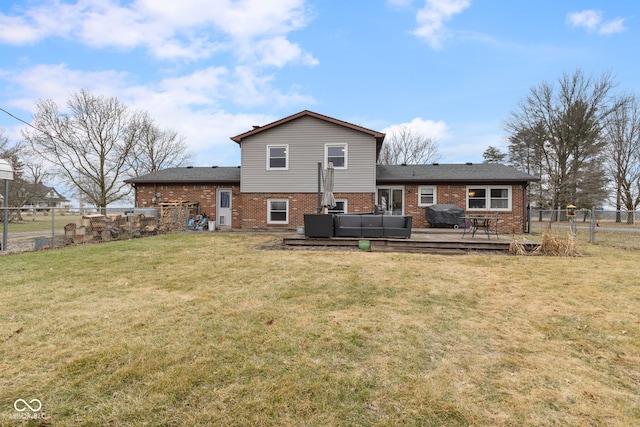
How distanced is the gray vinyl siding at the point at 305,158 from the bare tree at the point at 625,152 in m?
22.0

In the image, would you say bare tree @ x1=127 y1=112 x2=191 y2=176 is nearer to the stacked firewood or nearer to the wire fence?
the stacked firewood

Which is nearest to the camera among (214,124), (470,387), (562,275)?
(470,387)

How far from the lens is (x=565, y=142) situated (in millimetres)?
23562

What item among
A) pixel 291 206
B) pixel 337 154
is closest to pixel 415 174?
pixel 337 154

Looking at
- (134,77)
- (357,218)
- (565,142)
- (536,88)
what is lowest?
(357,218)

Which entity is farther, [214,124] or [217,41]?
[214,124]

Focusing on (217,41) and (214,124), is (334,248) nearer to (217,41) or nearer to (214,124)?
Result: (217,41)

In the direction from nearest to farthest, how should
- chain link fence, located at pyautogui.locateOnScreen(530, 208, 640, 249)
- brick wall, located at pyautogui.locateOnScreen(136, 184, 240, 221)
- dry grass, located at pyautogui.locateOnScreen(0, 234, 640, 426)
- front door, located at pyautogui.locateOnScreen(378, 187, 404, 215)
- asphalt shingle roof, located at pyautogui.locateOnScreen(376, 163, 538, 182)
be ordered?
dry grass, located at pyautogui.locateOnScreen(0, 234, 640, 426) < chain link fence, located at pyautogui.locateOnScreen(530, 208, 640, 249) < asphalt shingle roof, located at pyautogui.locateOnScreen(376, 163, 538, 182) < front door, located at pyautogui.locateOnScreen(378, 187, 404, 215) < brick wall, located at pyautogui.locateOnScreen(136, 184, 240, 221)

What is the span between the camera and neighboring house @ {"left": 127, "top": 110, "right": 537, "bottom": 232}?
47.5ft

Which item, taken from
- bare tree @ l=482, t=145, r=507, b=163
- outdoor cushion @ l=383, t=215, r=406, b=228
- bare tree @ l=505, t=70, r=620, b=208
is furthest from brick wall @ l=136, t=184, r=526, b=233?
bare tree @ l=482, t=145, r=507, b=163

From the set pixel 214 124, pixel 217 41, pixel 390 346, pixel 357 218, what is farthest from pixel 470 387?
pixel 214 124

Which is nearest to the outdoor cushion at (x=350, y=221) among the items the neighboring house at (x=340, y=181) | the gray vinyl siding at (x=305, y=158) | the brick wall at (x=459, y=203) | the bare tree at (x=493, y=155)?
the neighboring house at (x=340, y=181)

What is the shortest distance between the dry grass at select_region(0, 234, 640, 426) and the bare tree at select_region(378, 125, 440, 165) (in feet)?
94.9

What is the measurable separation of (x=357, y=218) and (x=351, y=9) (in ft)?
26.6
